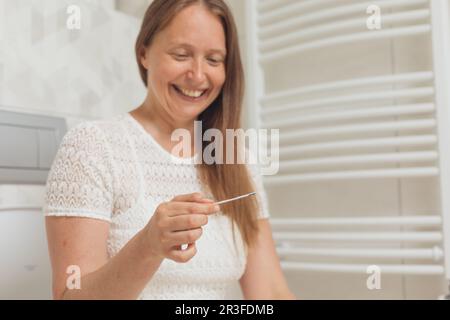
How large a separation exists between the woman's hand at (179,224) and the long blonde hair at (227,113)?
28 cm

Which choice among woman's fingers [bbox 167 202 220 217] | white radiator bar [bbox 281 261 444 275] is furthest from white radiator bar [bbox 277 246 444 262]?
woman's fingers [bbox 167 202 220 217]

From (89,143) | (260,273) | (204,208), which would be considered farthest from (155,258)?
(260,273)

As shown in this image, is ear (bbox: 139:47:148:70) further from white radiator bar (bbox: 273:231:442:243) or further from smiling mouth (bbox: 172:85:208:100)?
white radiator bar (bbox: 273:231:442:243)

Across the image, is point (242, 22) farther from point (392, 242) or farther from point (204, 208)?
point (204, 208)

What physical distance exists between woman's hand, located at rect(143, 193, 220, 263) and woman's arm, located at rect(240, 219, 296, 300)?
37cm

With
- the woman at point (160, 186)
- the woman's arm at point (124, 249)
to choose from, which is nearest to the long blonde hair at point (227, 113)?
the woman at point (160, 186)

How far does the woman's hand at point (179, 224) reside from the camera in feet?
1.87

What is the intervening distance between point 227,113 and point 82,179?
276 mm

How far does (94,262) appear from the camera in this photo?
2.35ft

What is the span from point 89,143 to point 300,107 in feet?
1.50
